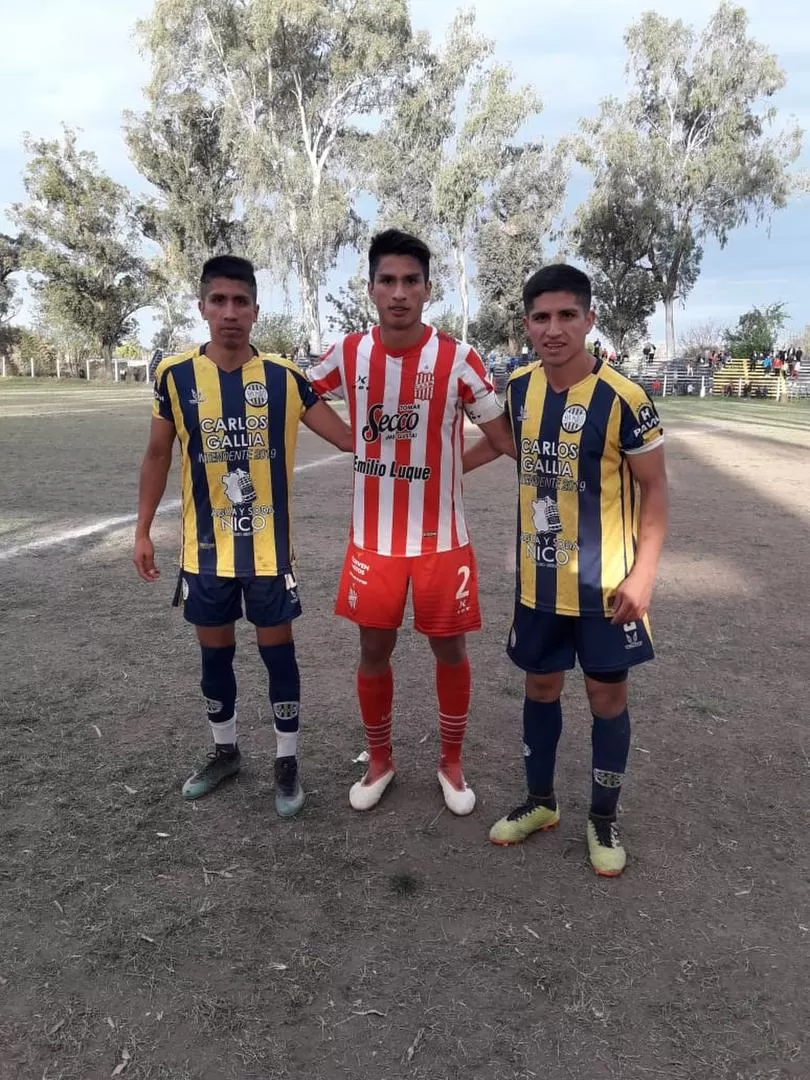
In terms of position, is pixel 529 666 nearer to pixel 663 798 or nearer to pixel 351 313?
pixel 663 798

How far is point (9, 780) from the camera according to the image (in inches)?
130

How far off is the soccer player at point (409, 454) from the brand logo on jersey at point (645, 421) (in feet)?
1.74

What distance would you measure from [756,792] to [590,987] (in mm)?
1389

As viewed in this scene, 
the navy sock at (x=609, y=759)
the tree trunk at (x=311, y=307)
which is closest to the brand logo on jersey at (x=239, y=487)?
the navy sock at (x=609, y=759)

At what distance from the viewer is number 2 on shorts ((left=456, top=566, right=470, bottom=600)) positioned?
307 centimetres

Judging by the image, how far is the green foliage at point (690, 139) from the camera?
1513 inches

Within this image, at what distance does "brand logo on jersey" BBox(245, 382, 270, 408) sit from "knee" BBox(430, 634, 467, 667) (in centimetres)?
109

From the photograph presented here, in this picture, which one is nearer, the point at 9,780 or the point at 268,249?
the point at 9,780

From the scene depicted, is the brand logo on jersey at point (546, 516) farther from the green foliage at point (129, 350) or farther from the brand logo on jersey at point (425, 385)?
the green foliage at point (129, 350)

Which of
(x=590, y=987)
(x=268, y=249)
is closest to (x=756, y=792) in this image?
(x=590, y=987)

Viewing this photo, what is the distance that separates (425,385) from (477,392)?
19cm

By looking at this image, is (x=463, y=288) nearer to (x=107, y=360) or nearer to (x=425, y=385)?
(x=107, y=360)

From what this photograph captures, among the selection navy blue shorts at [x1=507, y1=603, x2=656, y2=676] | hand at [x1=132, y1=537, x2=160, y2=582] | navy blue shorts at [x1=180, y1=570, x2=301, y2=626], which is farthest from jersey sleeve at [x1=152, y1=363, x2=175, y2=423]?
navy blue shorts at [x1=507, y1=603, x2=656, y2=676]

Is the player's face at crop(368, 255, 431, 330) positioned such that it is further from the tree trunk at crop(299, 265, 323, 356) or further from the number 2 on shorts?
the tree trunk at crop(299, 265, 323, 356)
